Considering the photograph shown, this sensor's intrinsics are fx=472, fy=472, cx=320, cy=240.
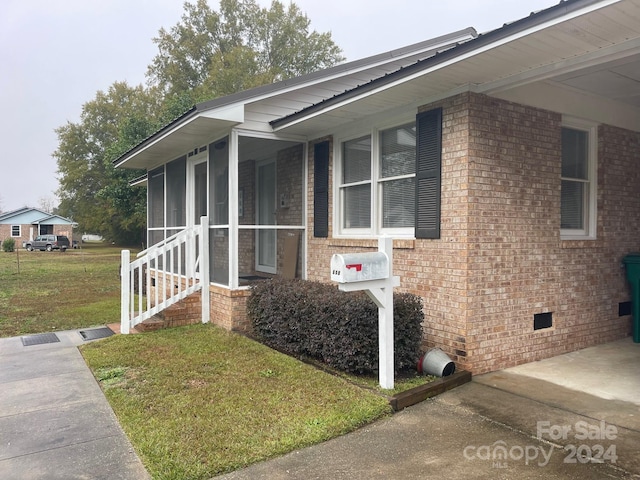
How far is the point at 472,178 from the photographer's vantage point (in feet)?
15.9

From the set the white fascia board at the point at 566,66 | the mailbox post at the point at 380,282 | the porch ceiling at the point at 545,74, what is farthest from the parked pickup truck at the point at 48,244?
the white fascia board at the point at 566,66

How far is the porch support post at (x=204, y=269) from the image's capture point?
7734mm

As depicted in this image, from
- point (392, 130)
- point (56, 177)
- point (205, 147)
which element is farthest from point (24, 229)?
point (392, 130)

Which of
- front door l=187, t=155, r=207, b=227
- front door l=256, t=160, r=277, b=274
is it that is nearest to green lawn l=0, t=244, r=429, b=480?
front door l=256, t=160, r=277, b=274

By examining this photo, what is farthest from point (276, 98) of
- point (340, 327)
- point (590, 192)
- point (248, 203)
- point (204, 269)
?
point (590, 192)

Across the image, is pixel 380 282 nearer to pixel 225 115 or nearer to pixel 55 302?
pixel 225 115

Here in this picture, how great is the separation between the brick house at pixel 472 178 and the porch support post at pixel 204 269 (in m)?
0.07

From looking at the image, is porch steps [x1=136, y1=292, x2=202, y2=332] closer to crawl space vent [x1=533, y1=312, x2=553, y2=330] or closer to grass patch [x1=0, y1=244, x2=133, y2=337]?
grass patch [x1=0, y1=244, x2=133, y2=337]

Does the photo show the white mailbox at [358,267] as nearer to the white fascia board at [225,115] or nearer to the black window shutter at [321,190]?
the black window shutter at [321,190]

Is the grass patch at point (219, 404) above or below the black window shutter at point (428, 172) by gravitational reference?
below

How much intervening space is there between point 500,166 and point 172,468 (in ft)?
13.6

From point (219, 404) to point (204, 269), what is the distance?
3854mm

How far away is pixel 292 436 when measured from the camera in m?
3.47

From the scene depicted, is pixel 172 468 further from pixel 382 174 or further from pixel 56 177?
pixel 56 177
